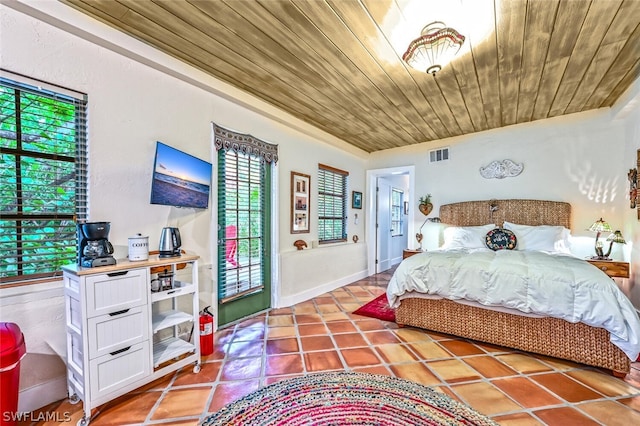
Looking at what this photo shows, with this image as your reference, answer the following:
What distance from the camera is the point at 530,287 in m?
2.30

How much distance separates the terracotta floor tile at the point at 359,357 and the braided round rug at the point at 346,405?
10.0 inches

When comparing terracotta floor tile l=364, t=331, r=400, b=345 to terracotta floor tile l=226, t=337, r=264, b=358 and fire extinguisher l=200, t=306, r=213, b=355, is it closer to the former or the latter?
terracotta floor tile l=226, t=337, r=264, b=358

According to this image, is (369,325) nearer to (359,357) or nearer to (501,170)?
(359,357)

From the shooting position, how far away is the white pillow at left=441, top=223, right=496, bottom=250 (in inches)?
156

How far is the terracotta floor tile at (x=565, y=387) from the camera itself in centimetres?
184

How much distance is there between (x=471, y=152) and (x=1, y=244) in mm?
5592

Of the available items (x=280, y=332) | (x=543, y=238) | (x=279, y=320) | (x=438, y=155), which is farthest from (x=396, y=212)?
(x=280, y=332)

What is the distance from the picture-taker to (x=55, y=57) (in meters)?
1.80

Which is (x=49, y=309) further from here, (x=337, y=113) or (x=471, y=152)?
(x=471, y=152)

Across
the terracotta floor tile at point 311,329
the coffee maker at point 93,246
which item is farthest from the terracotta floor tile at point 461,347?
the coffee maker at point 93,246

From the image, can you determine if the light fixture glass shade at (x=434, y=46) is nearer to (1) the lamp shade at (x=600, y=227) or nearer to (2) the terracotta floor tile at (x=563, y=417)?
(2) the terracotta floor tile at (x=563, y=417)

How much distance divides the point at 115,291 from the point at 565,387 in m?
3.25

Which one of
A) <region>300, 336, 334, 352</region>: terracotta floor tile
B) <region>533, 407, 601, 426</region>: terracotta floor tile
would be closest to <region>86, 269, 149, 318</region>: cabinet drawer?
<region>300, 336, 334, 352</region>: terracotta floor tile

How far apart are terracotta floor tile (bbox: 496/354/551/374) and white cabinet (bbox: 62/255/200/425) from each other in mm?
2762
